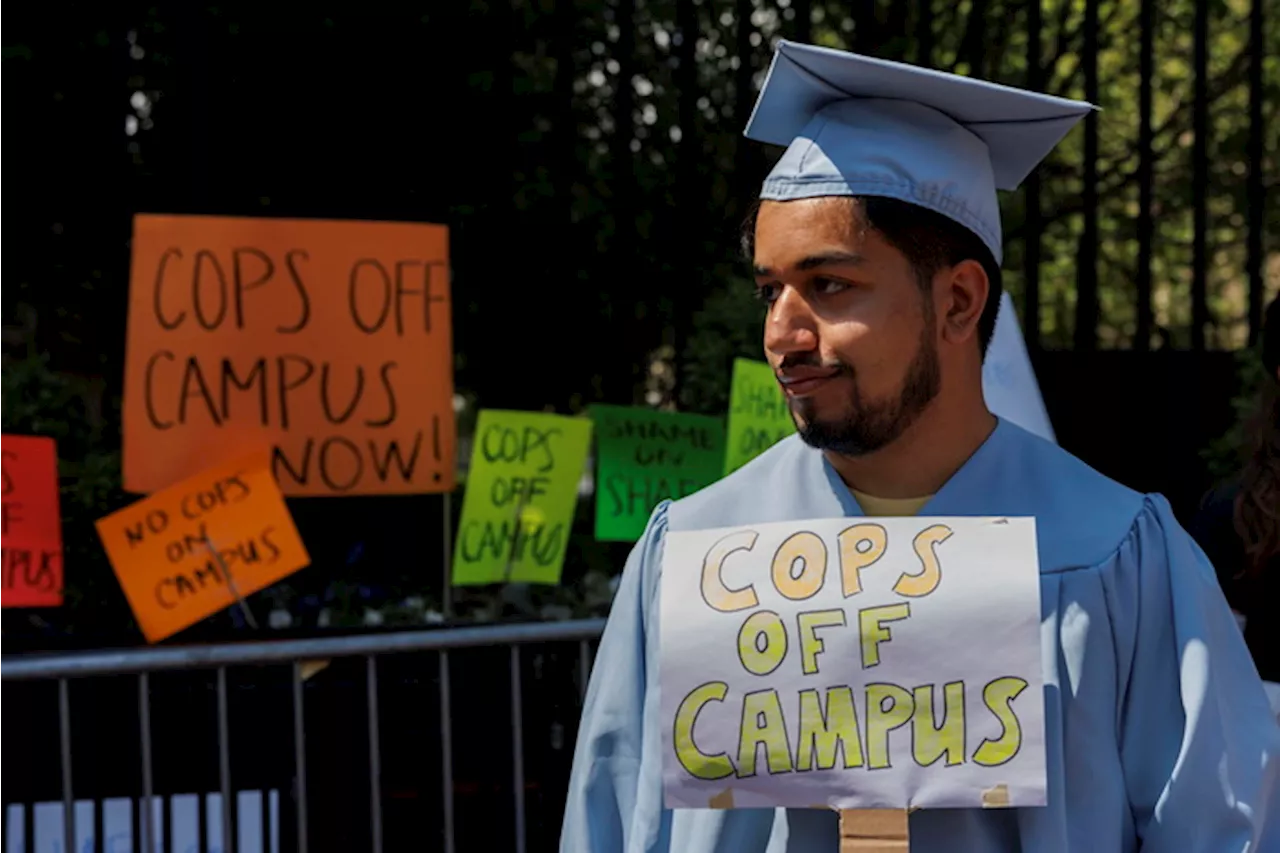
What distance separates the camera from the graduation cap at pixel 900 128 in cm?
203

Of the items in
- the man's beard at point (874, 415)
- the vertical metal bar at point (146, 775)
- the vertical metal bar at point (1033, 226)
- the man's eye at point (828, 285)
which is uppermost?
the vertical metal bar at point (1033, 226)

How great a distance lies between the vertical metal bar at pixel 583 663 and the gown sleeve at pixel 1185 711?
2.11m

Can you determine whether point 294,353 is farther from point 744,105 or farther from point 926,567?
point 926,567

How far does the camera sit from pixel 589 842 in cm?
210

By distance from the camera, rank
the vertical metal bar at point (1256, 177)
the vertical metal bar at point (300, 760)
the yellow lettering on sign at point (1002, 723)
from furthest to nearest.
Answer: the vertical metal bar at point (1256, 177) → the vertical metal bar at point (300, 760) → the yellow lettering on sign at point (1002, 723)

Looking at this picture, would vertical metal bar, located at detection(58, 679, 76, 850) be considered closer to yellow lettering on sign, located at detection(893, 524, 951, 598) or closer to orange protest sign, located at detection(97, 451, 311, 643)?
orange protest sign, located at detection(97, 451, 311, 643)

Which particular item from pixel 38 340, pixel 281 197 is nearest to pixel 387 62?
pixel 281 197

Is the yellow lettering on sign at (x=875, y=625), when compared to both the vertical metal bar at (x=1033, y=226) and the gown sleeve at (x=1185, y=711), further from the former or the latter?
the vertical metal bar at (x=1033, y=226)

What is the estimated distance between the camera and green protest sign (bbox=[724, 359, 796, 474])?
13.7 ft

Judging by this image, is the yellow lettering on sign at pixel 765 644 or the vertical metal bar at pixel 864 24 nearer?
the yellow lettering on sign at pixel 765 644

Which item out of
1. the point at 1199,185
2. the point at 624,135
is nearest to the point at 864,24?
the point at 624,135

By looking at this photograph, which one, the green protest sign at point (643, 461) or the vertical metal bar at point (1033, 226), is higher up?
the vertical metal bar at point (1033, 226)

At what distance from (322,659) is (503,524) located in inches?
26.1

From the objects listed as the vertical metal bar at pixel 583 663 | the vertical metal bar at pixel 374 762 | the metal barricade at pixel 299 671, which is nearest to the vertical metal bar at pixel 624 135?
the vertical metal bar at pixel 583 663
